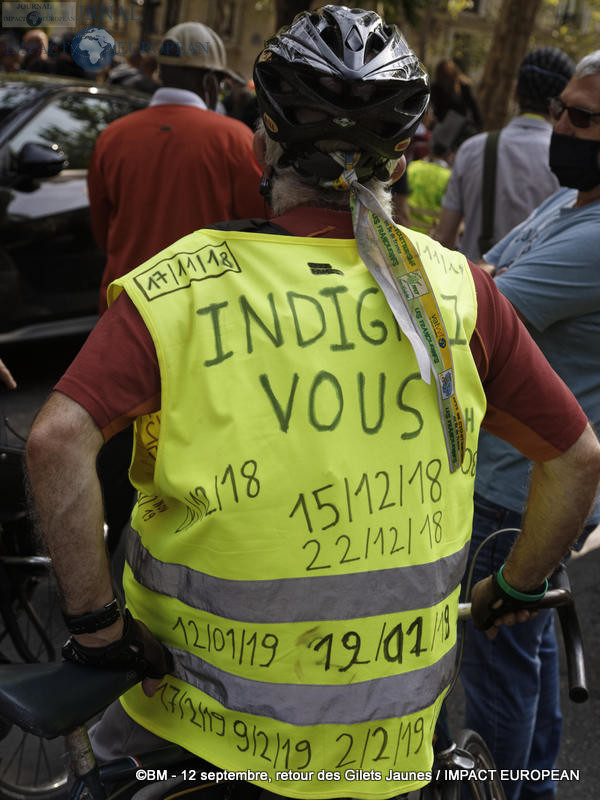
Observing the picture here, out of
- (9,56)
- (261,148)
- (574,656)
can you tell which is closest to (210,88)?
(261,148)

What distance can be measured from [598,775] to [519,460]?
58.2 inches

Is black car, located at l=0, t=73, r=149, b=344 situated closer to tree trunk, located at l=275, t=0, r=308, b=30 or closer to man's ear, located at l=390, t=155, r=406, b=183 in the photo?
man's ear, located at l=390, t=155, r=406, b=183

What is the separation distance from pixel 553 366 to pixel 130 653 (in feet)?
4.99

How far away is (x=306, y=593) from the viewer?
1.47 metres

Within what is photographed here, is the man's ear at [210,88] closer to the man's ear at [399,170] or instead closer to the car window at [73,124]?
the car window at [73,124]

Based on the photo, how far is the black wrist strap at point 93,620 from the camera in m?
1.49

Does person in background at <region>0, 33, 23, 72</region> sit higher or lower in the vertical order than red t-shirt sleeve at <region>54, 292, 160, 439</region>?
lower

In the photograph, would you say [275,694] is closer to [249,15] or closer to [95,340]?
[95,340]

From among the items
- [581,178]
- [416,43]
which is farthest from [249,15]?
[581,178]

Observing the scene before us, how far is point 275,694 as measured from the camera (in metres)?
1.51

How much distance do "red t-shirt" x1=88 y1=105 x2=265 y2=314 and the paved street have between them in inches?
36.6

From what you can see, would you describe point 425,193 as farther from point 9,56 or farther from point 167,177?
point 9,56

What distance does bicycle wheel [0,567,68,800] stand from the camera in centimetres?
287

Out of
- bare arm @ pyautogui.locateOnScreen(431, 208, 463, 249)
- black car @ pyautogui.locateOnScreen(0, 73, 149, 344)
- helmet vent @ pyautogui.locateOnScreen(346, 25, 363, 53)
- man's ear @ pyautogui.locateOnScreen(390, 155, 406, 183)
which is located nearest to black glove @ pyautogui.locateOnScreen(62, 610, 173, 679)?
man's ear @ pyautogui.locateOnScreen(390, 155, 406, 183)
